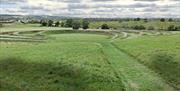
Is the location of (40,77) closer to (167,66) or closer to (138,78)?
(138,78)

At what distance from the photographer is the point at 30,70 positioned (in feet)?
96.3

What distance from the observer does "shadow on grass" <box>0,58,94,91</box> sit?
23266 millimetres

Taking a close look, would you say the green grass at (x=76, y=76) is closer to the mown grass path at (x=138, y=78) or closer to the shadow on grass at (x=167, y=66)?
the mown grass path at (x=138, y=78)

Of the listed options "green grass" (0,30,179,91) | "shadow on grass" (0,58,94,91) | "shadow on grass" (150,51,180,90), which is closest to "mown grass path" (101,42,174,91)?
"green grass" (0,30,179,91)

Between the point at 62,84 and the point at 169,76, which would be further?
the point at 169,76

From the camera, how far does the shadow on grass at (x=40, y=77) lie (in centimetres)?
2327

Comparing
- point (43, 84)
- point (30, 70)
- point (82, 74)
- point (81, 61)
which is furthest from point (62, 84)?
point (81, 61)

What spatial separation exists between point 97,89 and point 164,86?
16.0ft

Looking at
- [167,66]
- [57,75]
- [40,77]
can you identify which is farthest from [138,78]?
[40,77]

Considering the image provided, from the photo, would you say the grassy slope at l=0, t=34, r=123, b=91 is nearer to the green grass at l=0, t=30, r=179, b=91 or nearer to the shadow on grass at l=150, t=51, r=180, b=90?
the green grass at l=0, t=30, r=179, b=91

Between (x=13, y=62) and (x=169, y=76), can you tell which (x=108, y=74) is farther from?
(x=13, y=62)

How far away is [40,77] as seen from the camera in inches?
1048

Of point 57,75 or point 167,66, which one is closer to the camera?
point 57,75

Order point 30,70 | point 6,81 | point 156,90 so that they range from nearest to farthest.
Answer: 1. point 156,90
2. point 6,81
3. point 30,70
